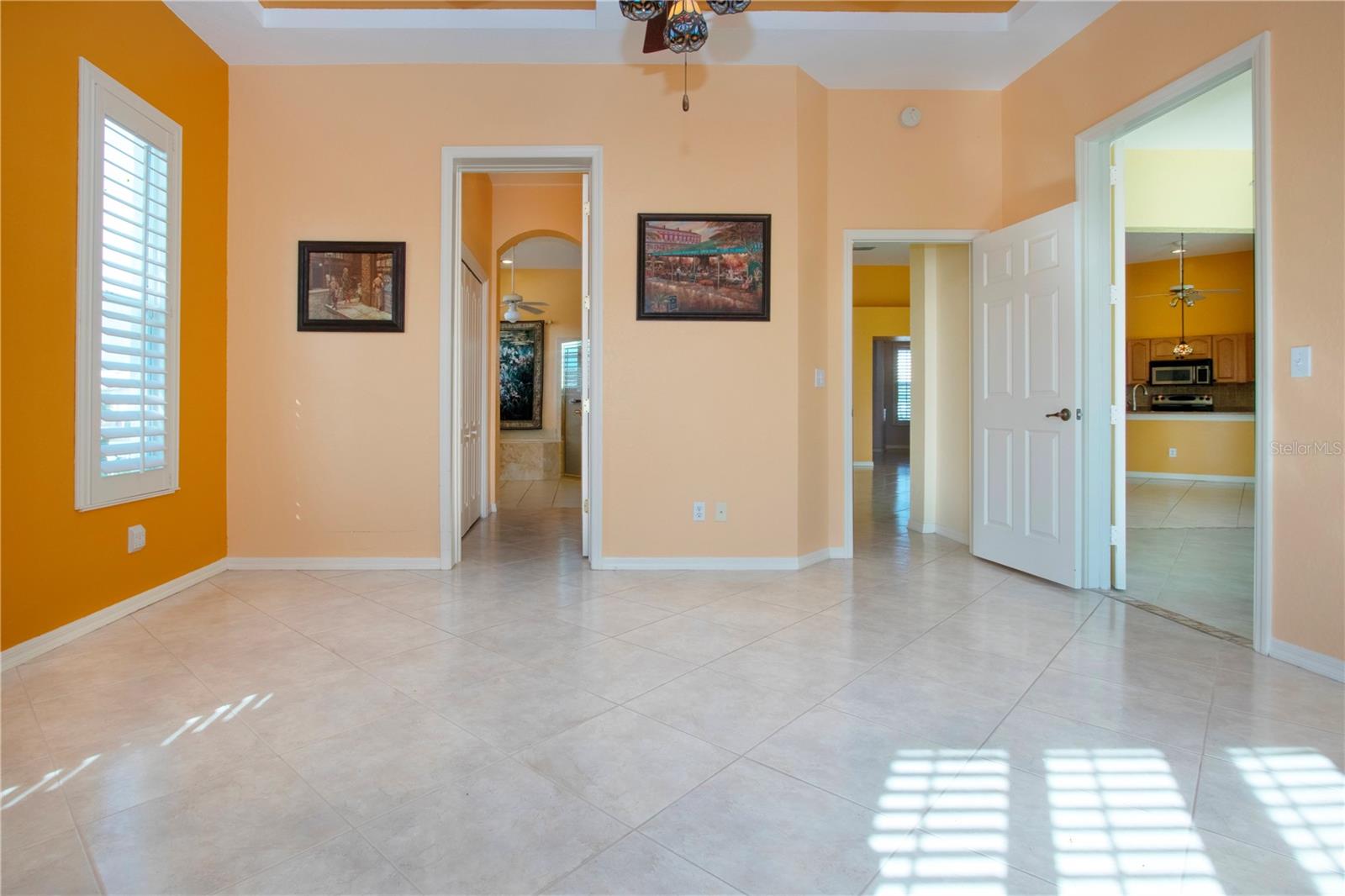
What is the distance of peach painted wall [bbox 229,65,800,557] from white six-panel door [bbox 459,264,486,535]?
65cm

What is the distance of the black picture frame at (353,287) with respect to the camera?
3.88m

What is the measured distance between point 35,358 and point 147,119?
4.59ft

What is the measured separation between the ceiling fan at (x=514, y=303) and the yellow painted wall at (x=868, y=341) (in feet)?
18.0

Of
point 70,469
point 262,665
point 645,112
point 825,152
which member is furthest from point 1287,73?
point 70,469

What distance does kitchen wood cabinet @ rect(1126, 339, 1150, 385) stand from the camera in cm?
964

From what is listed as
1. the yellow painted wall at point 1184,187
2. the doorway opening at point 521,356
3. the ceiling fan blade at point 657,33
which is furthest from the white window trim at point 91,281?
the yellow painted wall at point 1184,187

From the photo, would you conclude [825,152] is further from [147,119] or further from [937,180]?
[147,119]

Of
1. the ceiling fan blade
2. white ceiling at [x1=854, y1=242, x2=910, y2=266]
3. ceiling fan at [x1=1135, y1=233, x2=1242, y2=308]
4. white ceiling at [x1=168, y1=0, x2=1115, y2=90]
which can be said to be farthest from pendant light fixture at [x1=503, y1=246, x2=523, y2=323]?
ceiling fan at [x1=1135, y1=233, x2=1242, y2=308]

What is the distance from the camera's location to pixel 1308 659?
245 centimetres

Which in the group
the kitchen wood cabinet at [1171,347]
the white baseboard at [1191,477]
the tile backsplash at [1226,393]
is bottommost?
the white baseboard at [1191,477]

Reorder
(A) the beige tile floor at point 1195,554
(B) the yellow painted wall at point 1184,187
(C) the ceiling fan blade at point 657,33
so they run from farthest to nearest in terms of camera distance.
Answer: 1. (B) the yellow painted wall at point 1184,187
2. (A) the beige tile floor at point 1195,554
3. (C) the ceiling fan blade at point 657,33

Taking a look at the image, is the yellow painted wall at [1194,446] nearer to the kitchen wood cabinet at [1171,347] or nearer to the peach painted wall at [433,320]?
the kitchen wood cabinet at [1171,347]

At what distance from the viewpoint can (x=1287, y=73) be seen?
8.25 ft

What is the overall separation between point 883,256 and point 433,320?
23.2 ft
